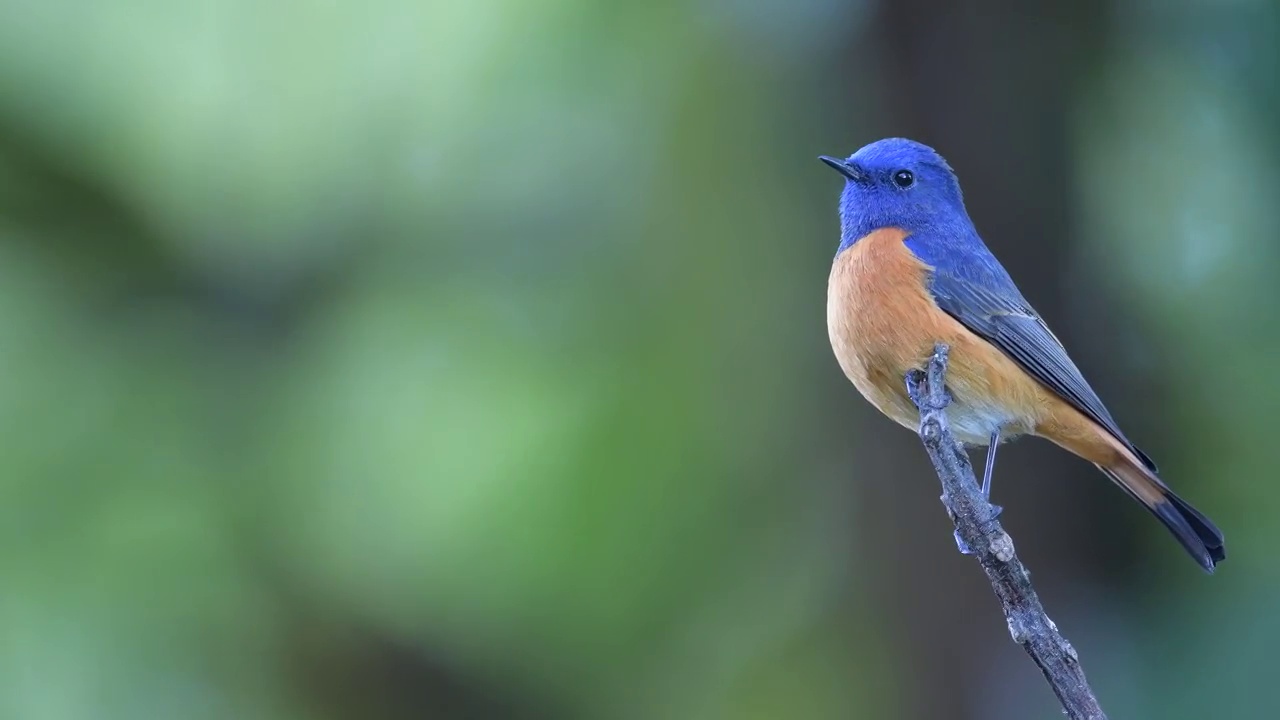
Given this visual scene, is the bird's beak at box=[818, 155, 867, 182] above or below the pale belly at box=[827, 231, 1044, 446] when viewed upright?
above

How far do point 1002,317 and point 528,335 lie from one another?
4.63m

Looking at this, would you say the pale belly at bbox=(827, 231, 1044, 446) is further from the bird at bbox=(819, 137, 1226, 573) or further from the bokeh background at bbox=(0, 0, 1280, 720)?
the bokeh background at bbox=(0, 0, 1280, 720)

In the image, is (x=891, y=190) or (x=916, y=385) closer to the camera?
(x=916, y=385)

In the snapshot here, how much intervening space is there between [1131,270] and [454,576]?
4593mm

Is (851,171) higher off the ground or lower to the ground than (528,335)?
lower

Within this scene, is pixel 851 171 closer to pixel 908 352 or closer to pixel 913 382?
pixel 908 352

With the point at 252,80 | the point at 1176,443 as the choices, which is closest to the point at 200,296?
the point at 252,80

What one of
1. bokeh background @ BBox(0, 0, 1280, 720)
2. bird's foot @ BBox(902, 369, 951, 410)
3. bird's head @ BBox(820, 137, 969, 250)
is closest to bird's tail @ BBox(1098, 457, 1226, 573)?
bird's foot @ BBox(902, 369, 951, 410)

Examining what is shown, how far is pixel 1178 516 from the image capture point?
451cm

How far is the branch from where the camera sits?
9.84ft

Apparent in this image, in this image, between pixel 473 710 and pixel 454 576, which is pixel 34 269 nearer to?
pixel 454 576

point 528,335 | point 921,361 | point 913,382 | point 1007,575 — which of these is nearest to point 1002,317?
point 921,361

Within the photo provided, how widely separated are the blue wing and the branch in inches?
43.6

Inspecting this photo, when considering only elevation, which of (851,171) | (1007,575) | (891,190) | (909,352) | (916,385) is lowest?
(1007,575)
